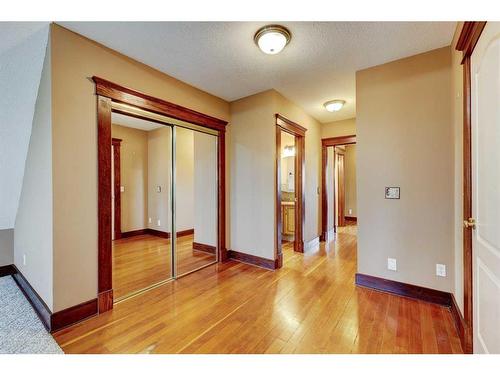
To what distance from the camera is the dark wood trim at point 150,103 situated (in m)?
2.13

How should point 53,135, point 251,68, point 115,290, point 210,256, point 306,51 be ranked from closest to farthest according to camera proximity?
point 53,135, point 306,51, point 115,290, point 251,68, point 210,256

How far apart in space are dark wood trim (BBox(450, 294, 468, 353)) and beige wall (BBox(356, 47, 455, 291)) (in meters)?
0.19

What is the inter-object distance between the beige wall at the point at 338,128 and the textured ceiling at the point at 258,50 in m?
1.56

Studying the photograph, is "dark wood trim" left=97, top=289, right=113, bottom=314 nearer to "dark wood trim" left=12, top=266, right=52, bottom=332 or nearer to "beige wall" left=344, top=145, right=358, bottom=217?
"dark wood trim" left=12, top=266, right=52, bottom=332

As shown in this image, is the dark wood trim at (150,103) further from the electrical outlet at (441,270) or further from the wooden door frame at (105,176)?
the electrical outlet at (441,270)

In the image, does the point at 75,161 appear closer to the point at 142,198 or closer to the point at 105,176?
the point at 105,176

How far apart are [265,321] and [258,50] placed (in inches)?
98.8

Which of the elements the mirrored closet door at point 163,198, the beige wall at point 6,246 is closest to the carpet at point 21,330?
the beige wall at point 6,246

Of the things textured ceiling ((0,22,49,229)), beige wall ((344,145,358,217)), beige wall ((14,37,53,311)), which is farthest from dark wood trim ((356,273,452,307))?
beige wall ((344,145,358,217))

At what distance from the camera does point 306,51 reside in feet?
7.42

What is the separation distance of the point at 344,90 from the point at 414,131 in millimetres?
1230

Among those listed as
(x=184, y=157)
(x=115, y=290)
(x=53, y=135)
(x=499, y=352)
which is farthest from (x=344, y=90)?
(x=115, y=290)

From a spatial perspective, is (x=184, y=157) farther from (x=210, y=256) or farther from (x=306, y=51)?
(x=306, y=51)

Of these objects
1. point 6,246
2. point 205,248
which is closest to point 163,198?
point 205,248
